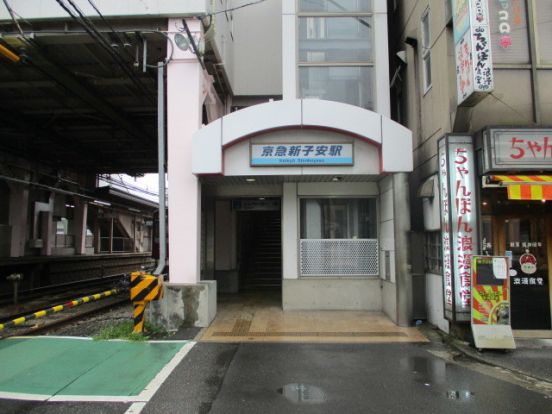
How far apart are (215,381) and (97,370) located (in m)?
1.80

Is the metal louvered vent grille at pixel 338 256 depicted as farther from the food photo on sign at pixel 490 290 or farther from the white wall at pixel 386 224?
the food photo on sign at pixel 490 290

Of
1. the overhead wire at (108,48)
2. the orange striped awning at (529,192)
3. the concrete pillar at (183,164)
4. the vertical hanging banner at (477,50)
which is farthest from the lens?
the concrete pillar at (183,164)

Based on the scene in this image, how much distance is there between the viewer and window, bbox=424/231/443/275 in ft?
28.5

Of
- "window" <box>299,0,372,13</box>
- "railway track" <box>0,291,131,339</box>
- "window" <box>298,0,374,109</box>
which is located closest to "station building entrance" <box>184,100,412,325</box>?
"window" <box>298,0,374,109</box>

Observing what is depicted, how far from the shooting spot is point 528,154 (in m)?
7.64

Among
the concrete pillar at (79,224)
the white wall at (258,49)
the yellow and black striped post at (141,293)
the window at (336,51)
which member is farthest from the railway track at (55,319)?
the concrete pillar at (79,224)

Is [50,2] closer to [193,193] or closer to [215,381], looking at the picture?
[193,193]

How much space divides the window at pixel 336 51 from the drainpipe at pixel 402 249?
2.59 meters

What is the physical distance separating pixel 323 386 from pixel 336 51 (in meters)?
8.24

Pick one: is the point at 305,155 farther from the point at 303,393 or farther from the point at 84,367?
the point at 84,367

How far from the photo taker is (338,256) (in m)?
10.8

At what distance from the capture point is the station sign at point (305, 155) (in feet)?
30.7

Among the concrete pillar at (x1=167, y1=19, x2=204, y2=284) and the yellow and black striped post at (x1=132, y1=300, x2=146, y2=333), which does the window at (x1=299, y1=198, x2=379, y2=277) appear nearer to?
the concrete pillar at (x1=167, y1=19, x2=204, y2=284)

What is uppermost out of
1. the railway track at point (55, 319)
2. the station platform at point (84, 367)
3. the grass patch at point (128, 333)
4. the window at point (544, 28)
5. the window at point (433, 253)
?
the window at point (544, 28)
